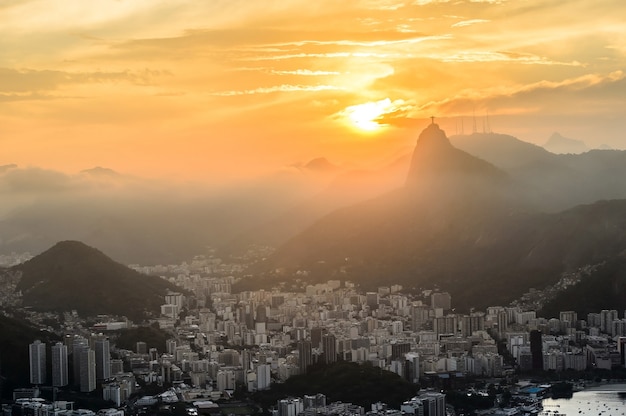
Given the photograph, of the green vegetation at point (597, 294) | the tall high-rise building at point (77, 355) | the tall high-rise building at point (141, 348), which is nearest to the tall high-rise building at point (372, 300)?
the green vegetation at point (597, 294)

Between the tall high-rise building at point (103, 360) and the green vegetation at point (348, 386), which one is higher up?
the tall high-rise building at point (103, 360)

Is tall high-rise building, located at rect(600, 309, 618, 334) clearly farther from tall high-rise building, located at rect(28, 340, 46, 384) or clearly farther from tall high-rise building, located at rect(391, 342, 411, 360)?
tall high-rise building, located at rect(28, 340, 46, 384)

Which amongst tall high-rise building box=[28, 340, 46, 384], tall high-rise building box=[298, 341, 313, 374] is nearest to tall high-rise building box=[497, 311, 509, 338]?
tall high-rise building box=[298, 341, 313, 374]

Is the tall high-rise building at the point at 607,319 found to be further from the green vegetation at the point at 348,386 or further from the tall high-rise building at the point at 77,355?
the tall high-rise building at the point at 77,355

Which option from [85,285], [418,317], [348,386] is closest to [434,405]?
[348,386]

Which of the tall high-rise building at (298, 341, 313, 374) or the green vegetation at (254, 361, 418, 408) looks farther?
the tall high-rise building at (298, 341, 313, 374)

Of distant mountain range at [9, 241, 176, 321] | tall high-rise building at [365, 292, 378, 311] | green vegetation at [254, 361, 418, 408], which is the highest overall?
distant mountain range at [9, 241, 176, 321]

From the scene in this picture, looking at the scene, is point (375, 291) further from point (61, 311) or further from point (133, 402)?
point (133, 402)

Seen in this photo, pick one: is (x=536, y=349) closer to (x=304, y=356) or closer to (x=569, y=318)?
(x=569, y=318)
